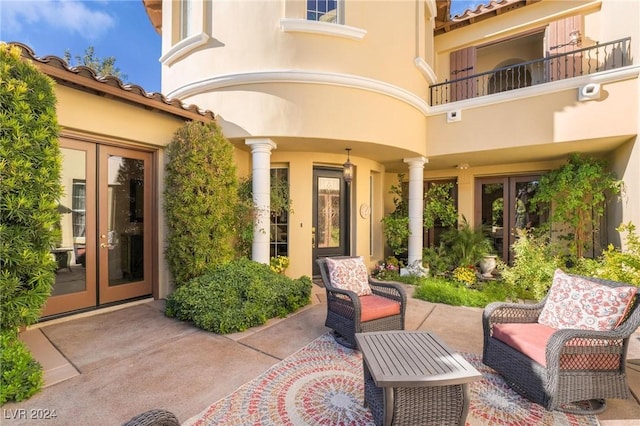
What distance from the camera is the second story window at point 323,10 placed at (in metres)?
6.44

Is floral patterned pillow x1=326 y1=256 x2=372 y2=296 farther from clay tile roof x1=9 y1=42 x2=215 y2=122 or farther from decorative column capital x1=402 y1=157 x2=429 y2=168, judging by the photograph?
decorative column capital x1=402 y1=157 x2=429 y2=168

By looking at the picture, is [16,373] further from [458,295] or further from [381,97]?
[381,97]

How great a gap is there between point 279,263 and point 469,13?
28.4ft

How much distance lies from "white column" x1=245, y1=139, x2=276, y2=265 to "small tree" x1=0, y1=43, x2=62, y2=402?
327cm

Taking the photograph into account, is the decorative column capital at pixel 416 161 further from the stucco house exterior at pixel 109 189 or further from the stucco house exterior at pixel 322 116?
the stucco house exterior at pixel 109 189

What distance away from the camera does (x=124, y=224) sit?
17.5ft

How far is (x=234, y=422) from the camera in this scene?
2.52 metres

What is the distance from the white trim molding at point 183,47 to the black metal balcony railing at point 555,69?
18.9 feet

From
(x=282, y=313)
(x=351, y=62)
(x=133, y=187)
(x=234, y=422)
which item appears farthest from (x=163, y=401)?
(x=351, y=62)

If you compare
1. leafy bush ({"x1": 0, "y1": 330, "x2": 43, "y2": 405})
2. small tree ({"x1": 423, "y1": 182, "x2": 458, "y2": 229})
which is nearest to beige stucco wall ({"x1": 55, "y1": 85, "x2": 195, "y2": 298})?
leafy bush ({"x1": 0, "y1": 330, "x2": 43, "y2": 405})

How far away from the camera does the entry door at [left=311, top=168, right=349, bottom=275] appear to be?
7715 mm

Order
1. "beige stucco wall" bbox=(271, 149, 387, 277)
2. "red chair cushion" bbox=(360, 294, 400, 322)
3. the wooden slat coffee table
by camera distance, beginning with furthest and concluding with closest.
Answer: "beige stucco wall" bbox=(271, 149, 387, 277)
"red chair cushion" bbox=(360, 294, 400, 322)
the wooden slat coffee table

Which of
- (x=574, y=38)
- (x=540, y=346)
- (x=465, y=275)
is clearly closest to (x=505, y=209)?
(x=465, y=275)

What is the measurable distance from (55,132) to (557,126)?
845 cm
